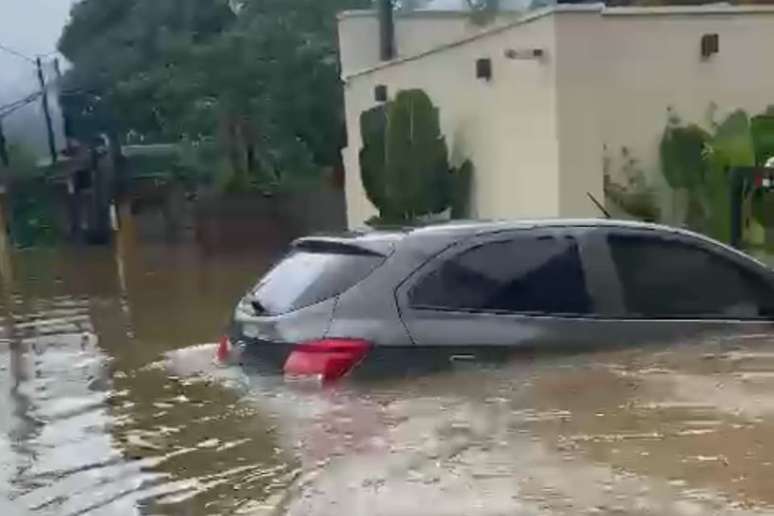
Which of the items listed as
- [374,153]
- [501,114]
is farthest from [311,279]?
[374,153]

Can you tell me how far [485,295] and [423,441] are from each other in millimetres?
944

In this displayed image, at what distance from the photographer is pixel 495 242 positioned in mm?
5996

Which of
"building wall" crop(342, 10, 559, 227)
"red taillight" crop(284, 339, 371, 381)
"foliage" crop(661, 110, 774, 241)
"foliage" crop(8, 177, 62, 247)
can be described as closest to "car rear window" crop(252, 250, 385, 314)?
"red taillight" crop(284, 339, 371, 381)

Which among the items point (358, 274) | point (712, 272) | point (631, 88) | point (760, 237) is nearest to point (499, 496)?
point (358, 274)

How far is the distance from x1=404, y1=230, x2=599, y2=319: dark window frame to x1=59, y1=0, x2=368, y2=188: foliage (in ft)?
82.2

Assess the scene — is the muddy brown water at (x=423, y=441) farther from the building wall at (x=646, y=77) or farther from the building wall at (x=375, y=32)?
the building wall at (x=375, y=32)

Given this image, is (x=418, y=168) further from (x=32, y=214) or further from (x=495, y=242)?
(x=32, y=214)

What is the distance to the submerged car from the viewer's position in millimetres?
5629

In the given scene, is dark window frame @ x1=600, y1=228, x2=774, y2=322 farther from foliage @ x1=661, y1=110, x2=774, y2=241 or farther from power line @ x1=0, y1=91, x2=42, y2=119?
power line @ x1=0, y1=91, x2=42, y2=119

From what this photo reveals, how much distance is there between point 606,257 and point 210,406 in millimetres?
2003

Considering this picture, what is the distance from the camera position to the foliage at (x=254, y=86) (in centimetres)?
3086

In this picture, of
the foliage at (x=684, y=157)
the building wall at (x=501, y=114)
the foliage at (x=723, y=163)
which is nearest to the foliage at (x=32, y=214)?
the building wall at (x=501, y=114)

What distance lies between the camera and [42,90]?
43.6 metres

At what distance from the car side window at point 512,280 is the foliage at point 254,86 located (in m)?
25.1
